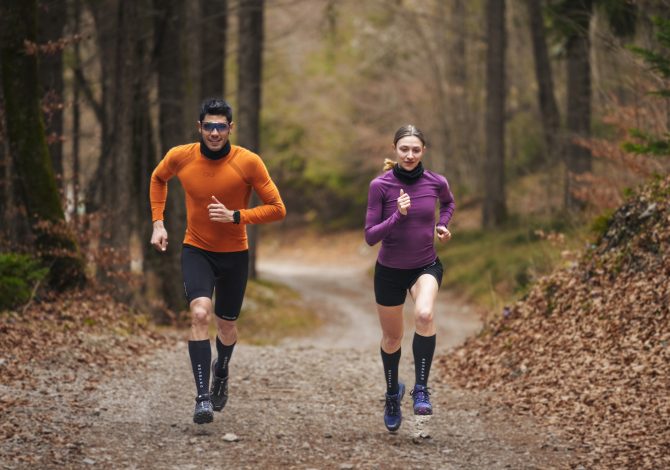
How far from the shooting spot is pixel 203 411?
7289mm

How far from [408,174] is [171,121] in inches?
452

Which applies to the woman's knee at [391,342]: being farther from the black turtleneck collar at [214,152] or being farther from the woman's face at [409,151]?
the black turtleneck collar at [214,152]

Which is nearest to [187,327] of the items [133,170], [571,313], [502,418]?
[133,170]

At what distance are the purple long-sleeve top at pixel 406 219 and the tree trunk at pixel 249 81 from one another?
55.6 ft

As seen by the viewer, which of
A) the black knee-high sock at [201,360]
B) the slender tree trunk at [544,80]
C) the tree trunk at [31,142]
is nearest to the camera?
the black knee-high sock at [201,360]

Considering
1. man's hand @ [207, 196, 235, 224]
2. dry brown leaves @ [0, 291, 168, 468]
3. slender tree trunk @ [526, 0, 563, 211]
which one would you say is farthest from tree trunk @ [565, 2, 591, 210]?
man's hand @ [207, 196, 235, 224]

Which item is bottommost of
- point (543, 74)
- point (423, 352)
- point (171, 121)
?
point (423, 352)

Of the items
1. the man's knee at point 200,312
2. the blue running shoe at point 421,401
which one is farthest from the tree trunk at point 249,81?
the blue running shoe at point 421,401

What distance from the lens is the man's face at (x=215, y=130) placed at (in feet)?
24.4

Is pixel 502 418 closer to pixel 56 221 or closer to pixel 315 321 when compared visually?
pixel 56 221

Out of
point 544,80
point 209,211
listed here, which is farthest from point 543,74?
point 209,211

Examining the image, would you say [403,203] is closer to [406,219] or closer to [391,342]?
[406,219]

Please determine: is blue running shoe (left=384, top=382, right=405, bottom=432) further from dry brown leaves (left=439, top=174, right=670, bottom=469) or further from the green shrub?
the green shrub

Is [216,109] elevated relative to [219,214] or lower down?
elevated
